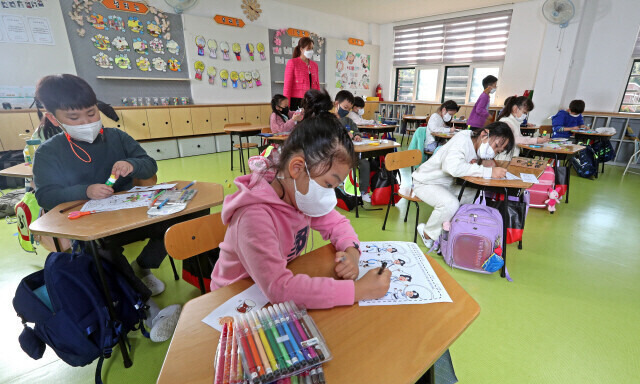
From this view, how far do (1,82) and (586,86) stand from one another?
9860mm

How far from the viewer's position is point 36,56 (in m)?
4.34

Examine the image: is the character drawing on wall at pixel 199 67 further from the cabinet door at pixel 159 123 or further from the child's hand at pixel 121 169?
the child's hand at pixel 121 169

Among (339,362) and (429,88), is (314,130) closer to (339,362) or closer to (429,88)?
(339,362)

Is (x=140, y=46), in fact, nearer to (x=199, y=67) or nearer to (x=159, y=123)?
(x=199, y=67)

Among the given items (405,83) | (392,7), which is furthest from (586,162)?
(405,83)

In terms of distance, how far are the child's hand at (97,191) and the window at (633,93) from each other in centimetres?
794

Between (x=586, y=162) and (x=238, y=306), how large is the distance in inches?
227

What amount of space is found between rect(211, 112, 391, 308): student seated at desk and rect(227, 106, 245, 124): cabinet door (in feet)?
18.5

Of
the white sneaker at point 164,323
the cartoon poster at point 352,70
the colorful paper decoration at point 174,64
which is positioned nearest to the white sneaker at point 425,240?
the white sneaker at point 164,323


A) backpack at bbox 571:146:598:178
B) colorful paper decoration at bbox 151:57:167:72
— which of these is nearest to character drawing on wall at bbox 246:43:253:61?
colorful paper decoration at bbox 151:57:167:72

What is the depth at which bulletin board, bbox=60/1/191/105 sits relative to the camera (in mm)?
4680

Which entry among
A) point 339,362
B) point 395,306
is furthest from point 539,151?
point 339,362

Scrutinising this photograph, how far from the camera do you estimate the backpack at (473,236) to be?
1.96m

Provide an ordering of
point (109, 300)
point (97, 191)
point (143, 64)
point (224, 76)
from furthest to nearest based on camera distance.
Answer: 1. point (224, 76)
2. point (143, 64)
3. point (97, 191)
4. point (109, 300)
